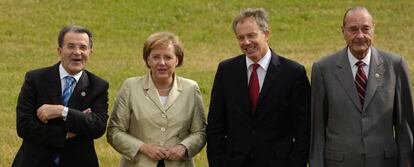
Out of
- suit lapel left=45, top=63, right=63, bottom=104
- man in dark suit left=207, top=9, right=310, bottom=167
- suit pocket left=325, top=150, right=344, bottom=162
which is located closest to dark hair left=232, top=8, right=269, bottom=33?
man in dark suit left=207, top=9, right=310, bottom=167

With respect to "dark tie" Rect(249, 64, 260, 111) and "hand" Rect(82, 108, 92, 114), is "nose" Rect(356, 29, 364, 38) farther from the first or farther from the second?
"hand" Rect(82, 108, 92, 114)

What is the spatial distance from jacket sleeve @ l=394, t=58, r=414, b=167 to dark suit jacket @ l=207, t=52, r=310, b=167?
67cm

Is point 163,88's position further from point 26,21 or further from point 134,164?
point 26,21

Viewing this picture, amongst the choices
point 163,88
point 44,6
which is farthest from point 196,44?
point 163,88

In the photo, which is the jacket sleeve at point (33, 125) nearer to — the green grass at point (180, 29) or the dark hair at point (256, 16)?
the dark hair at point (256, 16)

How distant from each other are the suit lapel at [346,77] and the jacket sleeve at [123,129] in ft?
5.42

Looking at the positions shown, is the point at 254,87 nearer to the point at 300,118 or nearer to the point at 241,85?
the point at 241,85

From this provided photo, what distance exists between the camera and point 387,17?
26.6m

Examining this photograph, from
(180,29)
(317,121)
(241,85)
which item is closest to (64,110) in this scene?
(241,85)

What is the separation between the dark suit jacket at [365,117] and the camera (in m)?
7.15

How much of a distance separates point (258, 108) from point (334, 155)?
0.68m

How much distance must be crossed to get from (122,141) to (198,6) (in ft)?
64.2

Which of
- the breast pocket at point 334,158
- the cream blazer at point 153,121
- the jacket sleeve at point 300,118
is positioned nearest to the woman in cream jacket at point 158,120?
the cream blazer at point 153,121

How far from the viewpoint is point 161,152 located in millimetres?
7555
